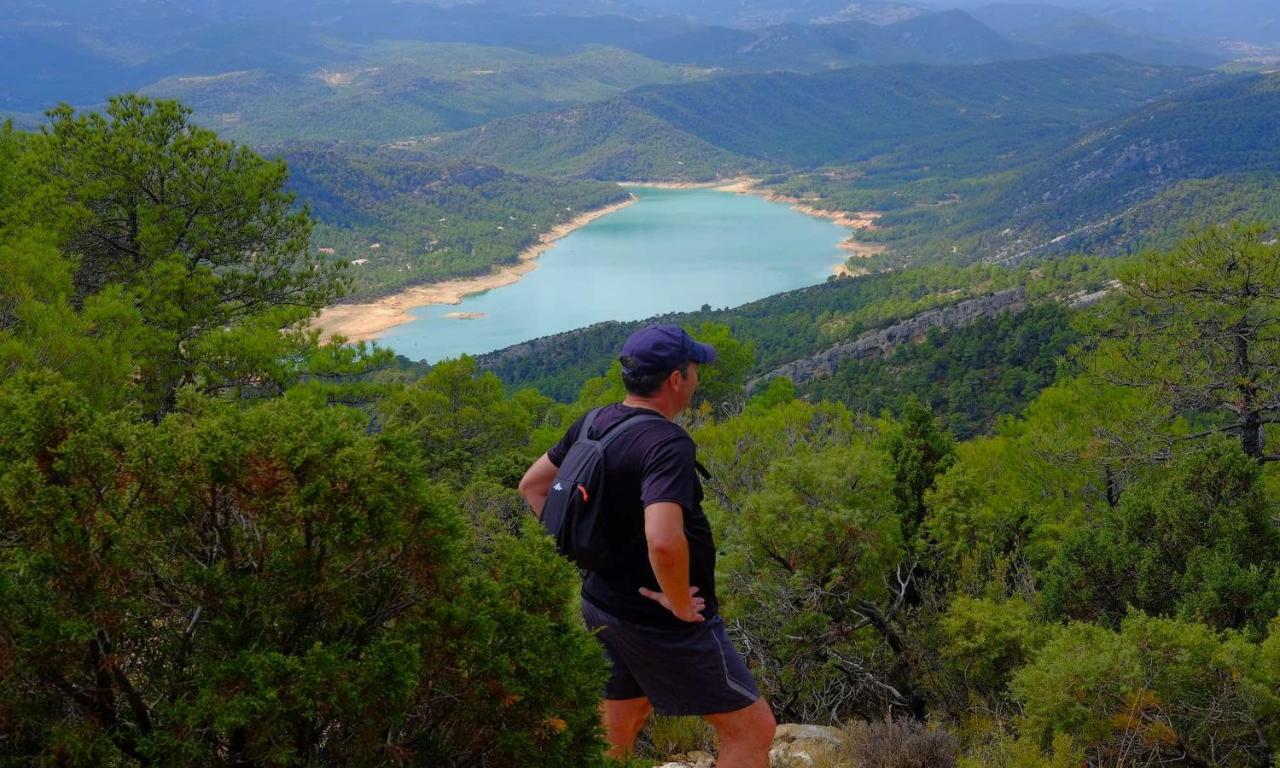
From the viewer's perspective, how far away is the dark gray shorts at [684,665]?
9.87 feet

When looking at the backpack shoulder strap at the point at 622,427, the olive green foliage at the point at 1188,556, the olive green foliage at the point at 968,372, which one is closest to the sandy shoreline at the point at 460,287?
the olive green foliage at the point at 968,372

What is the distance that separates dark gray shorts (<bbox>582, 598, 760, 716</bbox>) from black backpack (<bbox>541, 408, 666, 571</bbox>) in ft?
0.78

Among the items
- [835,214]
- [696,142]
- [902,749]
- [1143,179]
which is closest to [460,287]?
[835,214]

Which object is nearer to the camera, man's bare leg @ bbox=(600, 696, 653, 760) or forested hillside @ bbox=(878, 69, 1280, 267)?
man's bare leg @ bbox=(600, 696, 653, 760)

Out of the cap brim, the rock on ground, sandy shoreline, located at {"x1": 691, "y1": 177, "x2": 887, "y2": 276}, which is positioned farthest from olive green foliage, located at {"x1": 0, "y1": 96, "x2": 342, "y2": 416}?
sandy shoreline, located at {"x1": 691, "y1": 177, "x2": 887, "y2": 276}

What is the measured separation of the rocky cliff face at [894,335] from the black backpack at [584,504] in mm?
38422

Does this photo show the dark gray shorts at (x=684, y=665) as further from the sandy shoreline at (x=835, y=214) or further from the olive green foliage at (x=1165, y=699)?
the sandy shoreline at (x=835, y=214)

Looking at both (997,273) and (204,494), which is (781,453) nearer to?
(204,494)

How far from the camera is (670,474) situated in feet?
9.18

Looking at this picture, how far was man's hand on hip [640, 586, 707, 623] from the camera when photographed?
2871mm

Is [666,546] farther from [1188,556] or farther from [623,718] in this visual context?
[1188,556]

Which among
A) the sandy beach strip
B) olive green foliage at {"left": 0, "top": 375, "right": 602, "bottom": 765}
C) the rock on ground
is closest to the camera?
olive green foliage at {"left": 0, "top": 375, "right": 602, "bottom": 765}

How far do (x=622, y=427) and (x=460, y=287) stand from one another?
83948 mm

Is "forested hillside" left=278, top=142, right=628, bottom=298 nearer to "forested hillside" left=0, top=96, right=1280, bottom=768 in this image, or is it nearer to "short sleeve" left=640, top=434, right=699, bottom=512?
"forested hillside" left=0, top=96, right=1280, bottom=768
